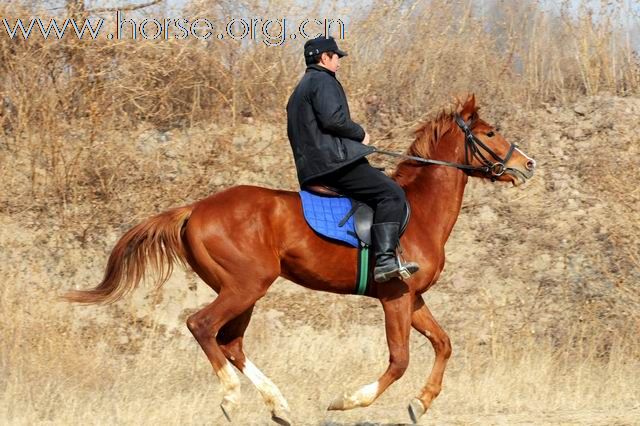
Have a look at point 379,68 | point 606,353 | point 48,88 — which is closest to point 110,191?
point 48,88

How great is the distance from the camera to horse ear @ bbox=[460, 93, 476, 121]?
7391mm

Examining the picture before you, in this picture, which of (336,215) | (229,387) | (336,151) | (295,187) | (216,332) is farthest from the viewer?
(295,187)

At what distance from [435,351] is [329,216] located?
131 cm

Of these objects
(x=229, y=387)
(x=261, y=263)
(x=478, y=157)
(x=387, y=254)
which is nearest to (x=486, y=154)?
(x=478, y=157)

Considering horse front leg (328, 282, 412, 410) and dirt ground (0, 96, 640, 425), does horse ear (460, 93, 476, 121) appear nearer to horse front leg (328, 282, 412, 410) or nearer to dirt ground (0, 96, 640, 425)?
horse front leg (328, 282, 412, 410)

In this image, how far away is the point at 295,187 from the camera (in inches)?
469

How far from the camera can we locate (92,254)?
11.0 metres

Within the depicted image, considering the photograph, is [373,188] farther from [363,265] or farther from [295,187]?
[295,187]

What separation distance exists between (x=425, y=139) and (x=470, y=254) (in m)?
4.37

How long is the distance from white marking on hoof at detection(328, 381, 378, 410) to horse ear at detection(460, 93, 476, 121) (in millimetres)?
2261

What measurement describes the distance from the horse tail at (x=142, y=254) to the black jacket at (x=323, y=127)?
97 centimetres

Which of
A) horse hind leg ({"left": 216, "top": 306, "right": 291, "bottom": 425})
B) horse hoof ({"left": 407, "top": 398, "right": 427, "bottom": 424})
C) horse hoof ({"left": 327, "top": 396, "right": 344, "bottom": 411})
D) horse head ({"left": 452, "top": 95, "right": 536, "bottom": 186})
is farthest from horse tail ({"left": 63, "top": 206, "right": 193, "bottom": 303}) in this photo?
horse head ({"left": 452, "top": 95, "right": 536, "bottom": 186})

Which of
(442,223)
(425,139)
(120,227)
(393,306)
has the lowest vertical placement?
(120,227)

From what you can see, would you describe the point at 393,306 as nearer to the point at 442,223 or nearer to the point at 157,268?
the point at 442,223
